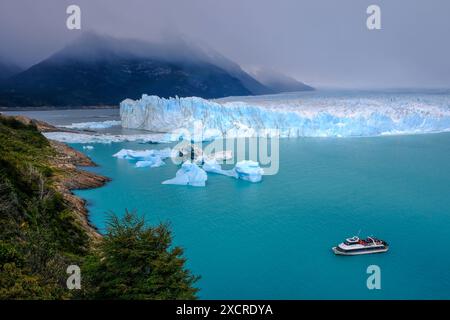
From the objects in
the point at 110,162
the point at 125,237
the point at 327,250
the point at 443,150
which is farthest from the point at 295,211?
the point at 443,150

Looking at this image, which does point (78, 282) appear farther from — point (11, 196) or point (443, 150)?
point (443, 150)

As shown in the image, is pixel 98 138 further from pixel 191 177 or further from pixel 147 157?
pixel 191 177

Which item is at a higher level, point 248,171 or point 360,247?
point 248,171

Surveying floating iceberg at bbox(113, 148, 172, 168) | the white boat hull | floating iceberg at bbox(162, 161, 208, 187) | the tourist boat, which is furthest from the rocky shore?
the tourist boat

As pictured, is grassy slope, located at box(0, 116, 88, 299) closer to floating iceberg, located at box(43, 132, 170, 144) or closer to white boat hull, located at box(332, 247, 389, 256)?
white boat hull, located at box(332, 247, 389, 256)

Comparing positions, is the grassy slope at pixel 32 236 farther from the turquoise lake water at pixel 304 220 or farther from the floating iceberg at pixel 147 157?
the floating iceberg at pixel 147 157

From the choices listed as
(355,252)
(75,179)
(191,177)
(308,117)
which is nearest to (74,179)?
(75,179)

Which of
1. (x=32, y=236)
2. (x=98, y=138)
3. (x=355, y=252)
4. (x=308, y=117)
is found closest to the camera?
(x=32, y=236)
